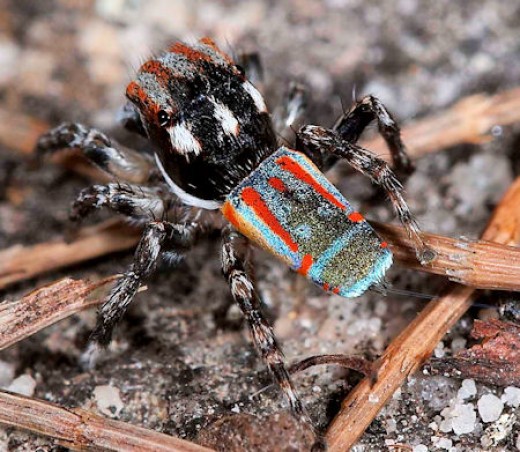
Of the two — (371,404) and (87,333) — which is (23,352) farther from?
(371,404)

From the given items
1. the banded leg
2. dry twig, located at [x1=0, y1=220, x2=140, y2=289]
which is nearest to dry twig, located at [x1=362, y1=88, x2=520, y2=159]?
the banded leg

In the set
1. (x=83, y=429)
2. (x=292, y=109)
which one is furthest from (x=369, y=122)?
(x=83, y=429)

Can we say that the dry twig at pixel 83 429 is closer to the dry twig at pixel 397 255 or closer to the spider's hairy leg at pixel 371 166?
the dry twig at pixel 397 255

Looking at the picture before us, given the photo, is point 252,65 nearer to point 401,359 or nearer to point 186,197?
point 186,197

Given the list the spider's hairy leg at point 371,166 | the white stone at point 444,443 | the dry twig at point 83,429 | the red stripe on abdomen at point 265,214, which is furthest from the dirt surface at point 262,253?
the red stripe on abdomen at point 265,214

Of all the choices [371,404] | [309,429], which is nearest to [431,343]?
[371,404]

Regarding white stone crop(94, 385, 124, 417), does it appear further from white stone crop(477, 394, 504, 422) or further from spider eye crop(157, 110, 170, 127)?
white stone crop(477, 394, 504, 422)
